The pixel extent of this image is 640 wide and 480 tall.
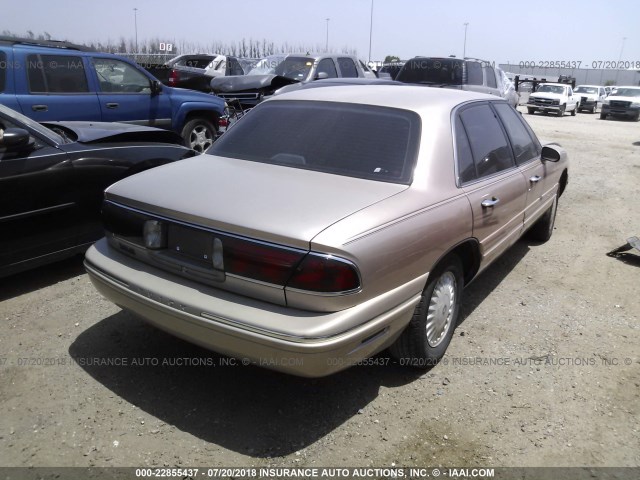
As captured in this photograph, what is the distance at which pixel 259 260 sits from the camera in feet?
7.65

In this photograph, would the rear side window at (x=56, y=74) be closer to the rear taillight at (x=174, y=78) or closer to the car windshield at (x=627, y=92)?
the rear taillight at (x=174, y=78)

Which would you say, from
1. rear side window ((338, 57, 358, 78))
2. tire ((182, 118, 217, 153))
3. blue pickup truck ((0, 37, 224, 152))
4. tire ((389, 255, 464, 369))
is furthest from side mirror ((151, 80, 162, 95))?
tire ((389, 255, 464, 369))

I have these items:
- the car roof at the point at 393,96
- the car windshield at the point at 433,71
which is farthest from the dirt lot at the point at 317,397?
the car windshield at the point at 433,71

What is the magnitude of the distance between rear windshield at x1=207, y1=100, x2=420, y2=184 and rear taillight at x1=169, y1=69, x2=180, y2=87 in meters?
9.76

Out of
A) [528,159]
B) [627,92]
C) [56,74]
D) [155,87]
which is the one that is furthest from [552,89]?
[56,74]

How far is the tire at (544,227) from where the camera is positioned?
5539 millimetres

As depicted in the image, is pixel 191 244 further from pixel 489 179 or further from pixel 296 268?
pixel 489 179

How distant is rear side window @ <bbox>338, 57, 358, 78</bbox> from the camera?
12188mm

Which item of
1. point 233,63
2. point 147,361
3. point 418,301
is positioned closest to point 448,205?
point 418,301

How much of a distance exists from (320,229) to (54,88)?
592 centimetres

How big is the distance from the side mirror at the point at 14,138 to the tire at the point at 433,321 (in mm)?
2997

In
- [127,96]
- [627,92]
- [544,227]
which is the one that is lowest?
[544,227]

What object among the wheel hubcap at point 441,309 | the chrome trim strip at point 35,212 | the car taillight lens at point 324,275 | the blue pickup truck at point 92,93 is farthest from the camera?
the blue pickup truck at point 92,93

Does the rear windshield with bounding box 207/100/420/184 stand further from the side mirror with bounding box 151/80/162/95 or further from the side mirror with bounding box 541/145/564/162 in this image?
the side mirror with bounding box 151/80/162/95
